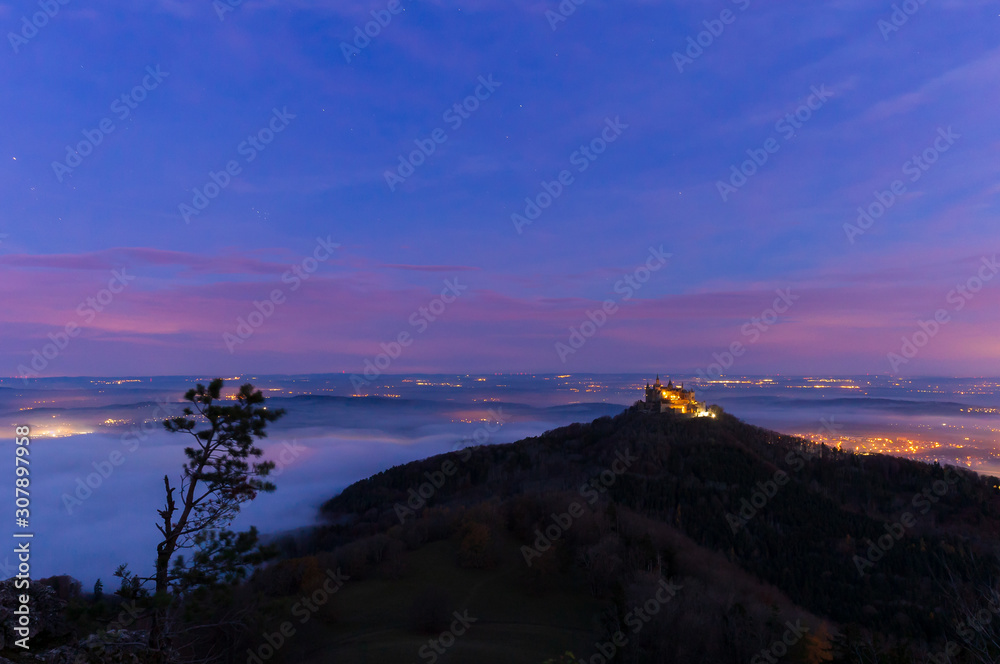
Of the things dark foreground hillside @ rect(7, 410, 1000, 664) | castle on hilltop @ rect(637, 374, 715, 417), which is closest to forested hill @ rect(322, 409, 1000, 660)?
dark foreground hillside @ rect(7, 410, 1000, 664)

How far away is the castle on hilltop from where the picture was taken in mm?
56906

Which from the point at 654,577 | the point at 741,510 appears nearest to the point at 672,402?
the point at 741,510

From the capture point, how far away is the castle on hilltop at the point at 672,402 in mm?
56906

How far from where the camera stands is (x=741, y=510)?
2864 centimetres

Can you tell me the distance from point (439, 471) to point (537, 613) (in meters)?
35.0

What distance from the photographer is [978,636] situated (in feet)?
18.5

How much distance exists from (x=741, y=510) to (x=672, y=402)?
30153 millimetres

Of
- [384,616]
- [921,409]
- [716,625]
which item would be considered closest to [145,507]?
[384,616]

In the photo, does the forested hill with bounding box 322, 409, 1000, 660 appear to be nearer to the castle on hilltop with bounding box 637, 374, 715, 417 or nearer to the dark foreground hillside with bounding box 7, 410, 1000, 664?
the dark foreground hillside with bounding box 7, 410, 1000, 664

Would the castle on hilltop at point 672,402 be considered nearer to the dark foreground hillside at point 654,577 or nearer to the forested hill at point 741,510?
the forested hill at point 741,510

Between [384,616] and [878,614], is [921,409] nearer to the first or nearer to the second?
[878,614]

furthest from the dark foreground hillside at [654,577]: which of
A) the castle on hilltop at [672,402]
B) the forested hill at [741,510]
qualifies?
the castle on hilltop at [672,402]

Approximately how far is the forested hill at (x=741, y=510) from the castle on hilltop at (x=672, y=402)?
2.94 meters

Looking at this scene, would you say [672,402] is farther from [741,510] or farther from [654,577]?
[654,577]
